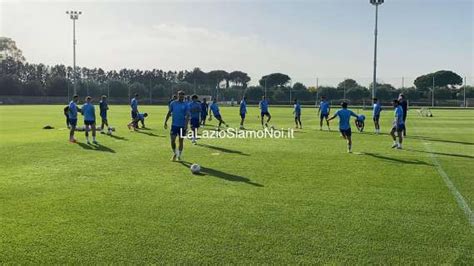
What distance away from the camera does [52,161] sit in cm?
1258

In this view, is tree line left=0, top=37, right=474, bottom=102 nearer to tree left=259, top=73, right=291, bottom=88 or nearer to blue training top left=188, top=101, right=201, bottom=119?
tree left=259, top=73, right=291, bottom=88

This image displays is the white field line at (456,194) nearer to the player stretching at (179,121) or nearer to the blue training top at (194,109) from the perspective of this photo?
the player stretching at (179,121)

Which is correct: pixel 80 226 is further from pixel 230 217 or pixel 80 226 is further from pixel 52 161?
pixel 52 161

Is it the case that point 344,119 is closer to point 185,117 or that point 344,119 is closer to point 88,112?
point 185,117

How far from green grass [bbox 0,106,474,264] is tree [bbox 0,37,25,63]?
123 metres

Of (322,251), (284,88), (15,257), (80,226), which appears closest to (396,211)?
(322,251)

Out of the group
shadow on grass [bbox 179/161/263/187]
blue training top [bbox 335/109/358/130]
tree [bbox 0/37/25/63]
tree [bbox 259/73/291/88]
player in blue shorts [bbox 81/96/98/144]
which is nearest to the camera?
shadow on grass [bbox 179/161/263/187]

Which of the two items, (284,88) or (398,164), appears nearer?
(398,164)

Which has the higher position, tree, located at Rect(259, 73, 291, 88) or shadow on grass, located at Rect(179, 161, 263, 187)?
tree, located at Rect(259, 73, 291, 88)

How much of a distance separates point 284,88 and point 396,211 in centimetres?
8113

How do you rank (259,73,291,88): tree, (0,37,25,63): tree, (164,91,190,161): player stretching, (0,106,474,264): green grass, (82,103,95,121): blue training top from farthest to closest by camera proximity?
(0,37,25,63): tree → (259,73,291,88): tree → (82,103,95,121): blue training top → (164,91,190,161): player stretching → (0,106,474,264): green grass

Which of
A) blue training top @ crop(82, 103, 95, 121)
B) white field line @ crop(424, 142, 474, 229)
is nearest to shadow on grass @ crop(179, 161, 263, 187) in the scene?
white field line @ crop(424, 142, 474, 229)

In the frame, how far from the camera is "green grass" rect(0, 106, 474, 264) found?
5520mm

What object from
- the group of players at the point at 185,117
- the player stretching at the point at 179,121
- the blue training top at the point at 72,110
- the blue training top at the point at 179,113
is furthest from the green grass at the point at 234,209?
the blue training top at the point at 72,110
